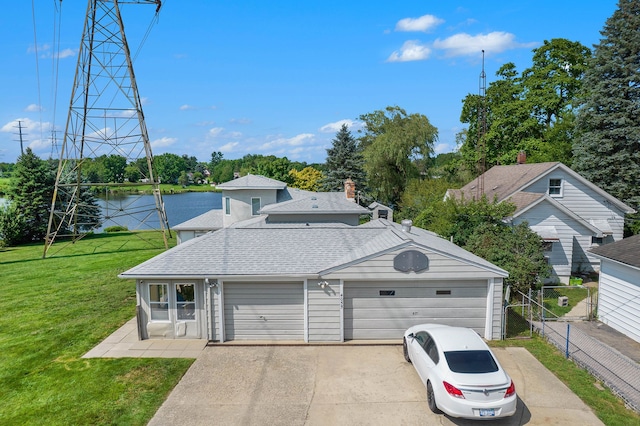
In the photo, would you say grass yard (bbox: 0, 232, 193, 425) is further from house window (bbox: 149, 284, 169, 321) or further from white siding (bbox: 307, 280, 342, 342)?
white siding (bbox: 307, 280, 342, 342)

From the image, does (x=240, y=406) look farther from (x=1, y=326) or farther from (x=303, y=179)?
(x=303, y=179)

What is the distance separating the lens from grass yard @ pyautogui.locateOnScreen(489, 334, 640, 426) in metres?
9.66

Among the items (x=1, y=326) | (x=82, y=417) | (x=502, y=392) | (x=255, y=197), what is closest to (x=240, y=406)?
(x=82, y=417)

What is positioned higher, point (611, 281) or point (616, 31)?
point (616, 31)

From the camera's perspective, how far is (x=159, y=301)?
14539mm

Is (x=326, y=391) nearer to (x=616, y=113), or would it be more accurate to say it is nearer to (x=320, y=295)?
(x=320, y=295)

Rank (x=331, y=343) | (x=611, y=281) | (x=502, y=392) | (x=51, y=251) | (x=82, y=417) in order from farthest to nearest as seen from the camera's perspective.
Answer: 1. (x=51, y=251)
2. (x=611, y=281)
3. (x=331, y=343)
4. (x=82, y=417)
5. (x=502, y=392)

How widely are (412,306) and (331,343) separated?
3204 millimetres

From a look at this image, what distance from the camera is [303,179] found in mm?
66688

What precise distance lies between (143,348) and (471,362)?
1078cm

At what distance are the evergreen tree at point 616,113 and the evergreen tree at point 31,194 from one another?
162ft

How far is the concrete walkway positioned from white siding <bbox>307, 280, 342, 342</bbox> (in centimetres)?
394

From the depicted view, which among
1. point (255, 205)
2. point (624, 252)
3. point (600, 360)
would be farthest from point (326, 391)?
point (255, 205)

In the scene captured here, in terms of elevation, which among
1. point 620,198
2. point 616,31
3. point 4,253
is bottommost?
point 4,253
